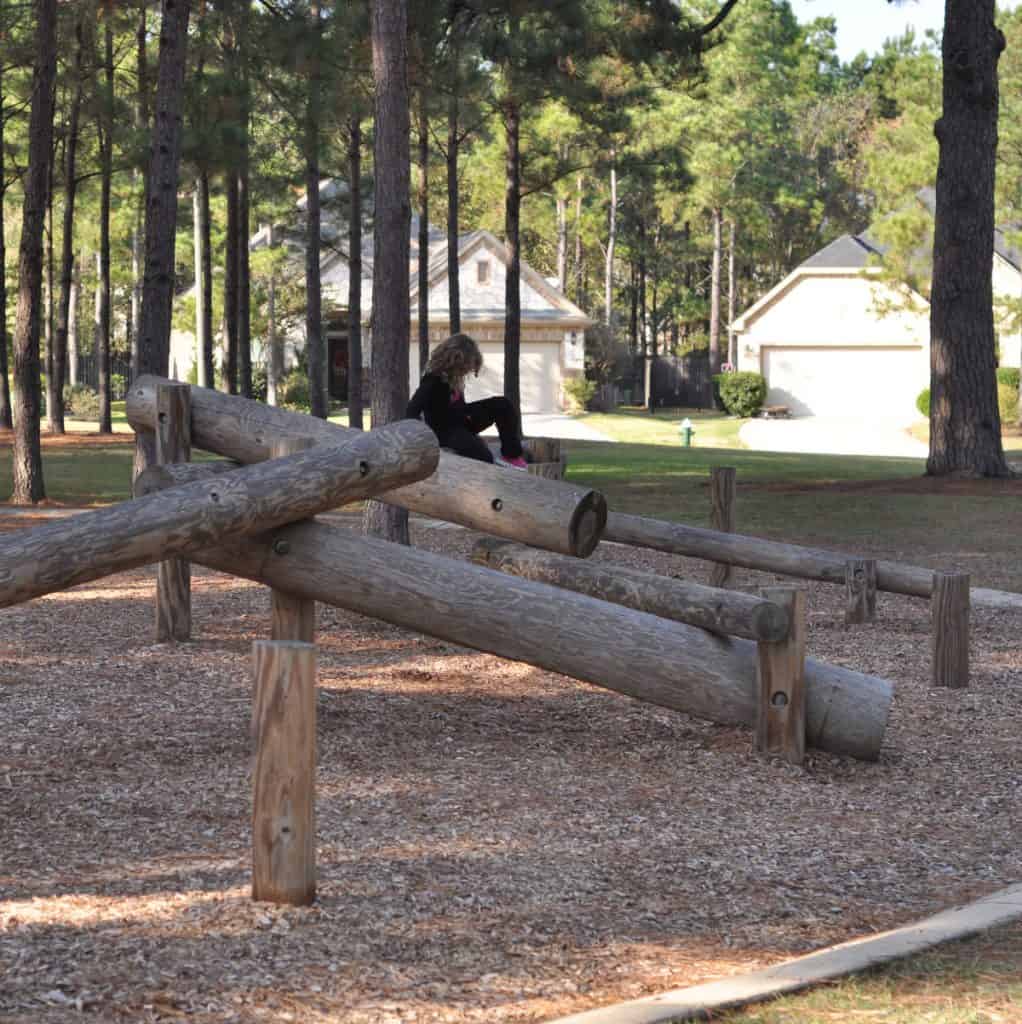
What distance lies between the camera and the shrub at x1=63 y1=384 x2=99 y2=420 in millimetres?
44531

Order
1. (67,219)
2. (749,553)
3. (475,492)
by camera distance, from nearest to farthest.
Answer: (475,492) < (749,553) < (67,219)

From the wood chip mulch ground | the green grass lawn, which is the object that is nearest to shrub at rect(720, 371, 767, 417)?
the wood chip mulch ground

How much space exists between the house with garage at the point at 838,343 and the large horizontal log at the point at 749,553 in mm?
40697

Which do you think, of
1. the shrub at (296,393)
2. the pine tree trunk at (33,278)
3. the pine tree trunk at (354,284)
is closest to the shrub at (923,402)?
the shrub at (296,393)

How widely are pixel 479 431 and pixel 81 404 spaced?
124 feet

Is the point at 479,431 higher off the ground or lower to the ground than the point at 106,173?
lower

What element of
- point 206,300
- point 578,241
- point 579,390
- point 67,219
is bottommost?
point 579,390

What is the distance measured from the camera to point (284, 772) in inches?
180

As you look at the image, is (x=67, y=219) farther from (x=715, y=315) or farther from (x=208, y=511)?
(x=715, y=315)

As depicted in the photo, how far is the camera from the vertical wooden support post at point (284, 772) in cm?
453

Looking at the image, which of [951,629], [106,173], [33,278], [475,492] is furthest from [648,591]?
[106,173]

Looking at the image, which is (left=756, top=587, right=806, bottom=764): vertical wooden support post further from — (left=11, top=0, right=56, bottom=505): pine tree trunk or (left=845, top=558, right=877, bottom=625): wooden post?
(left=11, top=0, right=56, bottom=505): pine tree trunk

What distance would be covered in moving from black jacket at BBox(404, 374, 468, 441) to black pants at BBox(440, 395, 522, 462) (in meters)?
0.04

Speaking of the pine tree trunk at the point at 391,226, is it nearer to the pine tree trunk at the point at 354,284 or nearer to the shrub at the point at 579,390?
the pine tree trunk at the point at 354,284
